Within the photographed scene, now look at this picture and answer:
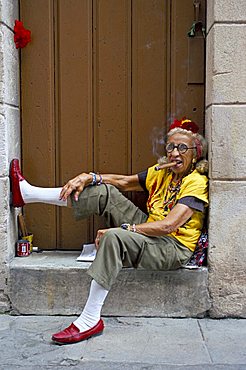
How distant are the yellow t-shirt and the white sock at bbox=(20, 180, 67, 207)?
2.10 ft

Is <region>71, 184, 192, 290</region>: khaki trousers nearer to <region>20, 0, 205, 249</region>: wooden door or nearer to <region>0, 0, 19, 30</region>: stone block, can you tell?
<region>20, 0, 205, 249</region>: wooden door

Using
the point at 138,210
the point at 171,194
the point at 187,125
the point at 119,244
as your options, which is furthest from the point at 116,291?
the point at 187,125

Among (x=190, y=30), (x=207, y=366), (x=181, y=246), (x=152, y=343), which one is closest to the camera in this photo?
(x=207, y=366)

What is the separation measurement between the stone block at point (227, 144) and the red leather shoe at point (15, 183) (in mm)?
1371

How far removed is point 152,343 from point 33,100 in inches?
78.9

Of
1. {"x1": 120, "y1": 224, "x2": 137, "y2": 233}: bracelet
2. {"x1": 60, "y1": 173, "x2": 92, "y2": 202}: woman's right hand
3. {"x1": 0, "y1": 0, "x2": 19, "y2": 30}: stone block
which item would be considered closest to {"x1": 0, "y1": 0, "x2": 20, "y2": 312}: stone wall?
{"x1": 0, "y1": 0, "x2": 19, "y2": 30}: stone block

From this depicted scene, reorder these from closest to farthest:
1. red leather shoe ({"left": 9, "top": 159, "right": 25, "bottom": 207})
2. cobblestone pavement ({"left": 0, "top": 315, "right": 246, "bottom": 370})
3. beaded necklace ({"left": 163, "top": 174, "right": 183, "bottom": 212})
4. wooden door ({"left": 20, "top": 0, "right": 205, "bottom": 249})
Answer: cobblestone pavement ({"left": 0, "top": 315, "right": 246, "bottom": 370}) → beaded necklace ({"left": 163, "top": 174, "right": 183, "bottom": 212}) → red leather shoe ({"left": 9, "top": 159, "right": 25, "bottom": 207}) → wooden door ({"left": 20, "top": 0, "right": 205, "bottom": 249})

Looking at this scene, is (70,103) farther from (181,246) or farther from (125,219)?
(181,246)

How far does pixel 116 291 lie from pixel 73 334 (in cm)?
54

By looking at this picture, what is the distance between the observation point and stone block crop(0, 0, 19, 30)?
4.34 meters

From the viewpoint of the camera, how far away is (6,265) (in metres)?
4.45

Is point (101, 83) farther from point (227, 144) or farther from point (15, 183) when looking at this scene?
point (227, 144)

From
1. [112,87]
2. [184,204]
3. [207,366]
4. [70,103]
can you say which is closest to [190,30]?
[112,87]

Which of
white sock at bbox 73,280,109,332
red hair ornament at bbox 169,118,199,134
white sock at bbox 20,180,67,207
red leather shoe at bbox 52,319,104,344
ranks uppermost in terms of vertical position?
red hair ornament at bbox 169,118,199,134
